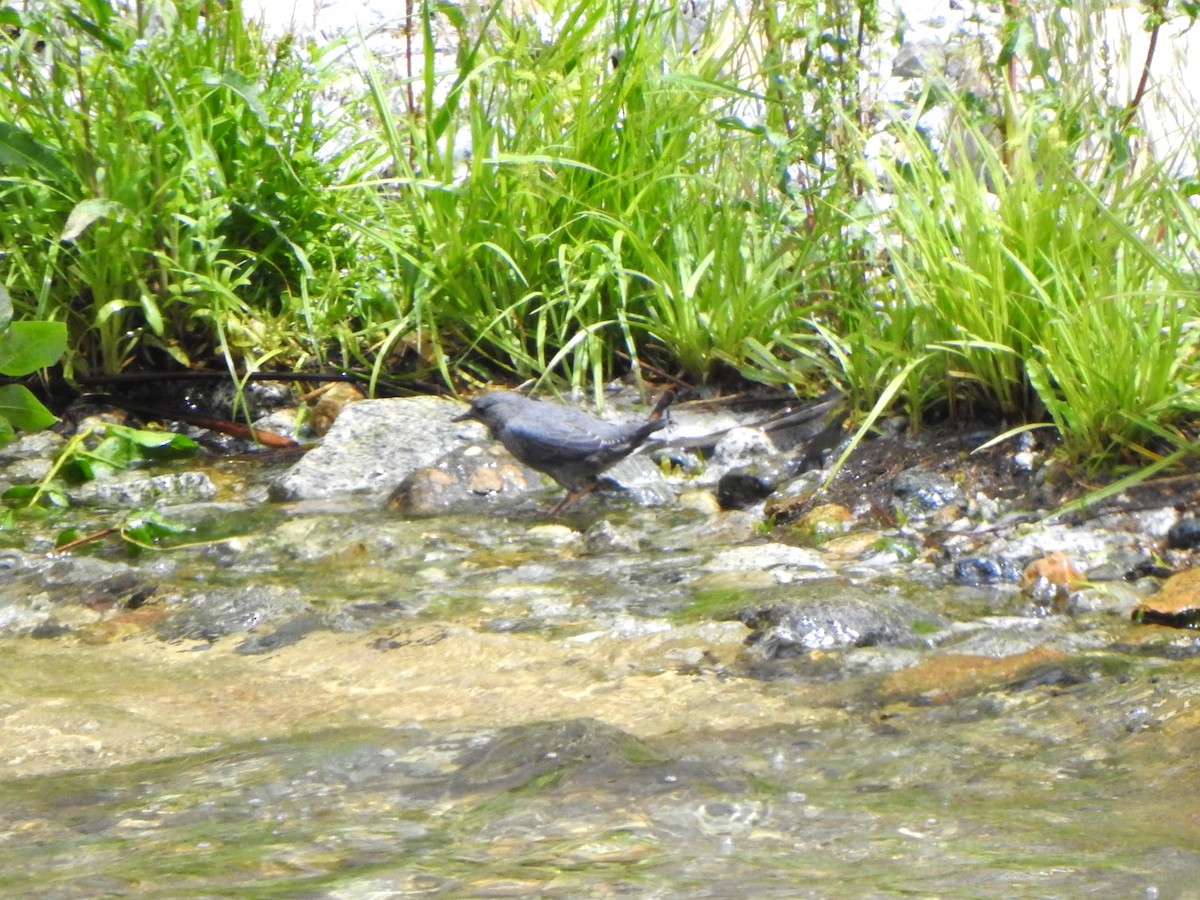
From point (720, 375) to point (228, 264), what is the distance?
1.89 m

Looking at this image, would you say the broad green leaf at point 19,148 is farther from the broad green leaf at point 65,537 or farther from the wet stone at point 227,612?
the wet stone at point 227,612

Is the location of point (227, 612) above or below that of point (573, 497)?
above

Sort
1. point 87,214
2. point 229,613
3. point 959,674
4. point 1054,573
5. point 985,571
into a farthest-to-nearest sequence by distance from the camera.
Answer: point 87,214, point 985,571, point 1054,573, point 229,613, point 959,674

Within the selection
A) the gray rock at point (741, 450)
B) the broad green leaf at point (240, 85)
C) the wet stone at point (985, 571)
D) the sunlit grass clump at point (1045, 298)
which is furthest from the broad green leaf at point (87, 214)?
the wet stone at point (985, 571)

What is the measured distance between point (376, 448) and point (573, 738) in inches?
117

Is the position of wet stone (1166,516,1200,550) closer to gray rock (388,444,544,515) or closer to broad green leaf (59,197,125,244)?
gray rock (388,444,544,515)

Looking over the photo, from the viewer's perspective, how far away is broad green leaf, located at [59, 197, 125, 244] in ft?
15.3

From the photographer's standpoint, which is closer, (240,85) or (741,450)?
(741,450)

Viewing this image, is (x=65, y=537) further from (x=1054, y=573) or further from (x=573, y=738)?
(x=1054, y=573)

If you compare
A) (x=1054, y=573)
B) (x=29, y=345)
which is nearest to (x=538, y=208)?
(x=29, y=345)

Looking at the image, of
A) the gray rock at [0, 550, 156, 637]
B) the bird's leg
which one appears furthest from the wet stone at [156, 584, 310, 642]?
the bird's leg

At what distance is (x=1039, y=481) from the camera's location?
3.92 meters

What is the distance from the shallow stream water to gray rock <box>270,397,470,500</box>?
75cm

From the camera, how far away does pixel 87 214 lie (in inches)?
186
